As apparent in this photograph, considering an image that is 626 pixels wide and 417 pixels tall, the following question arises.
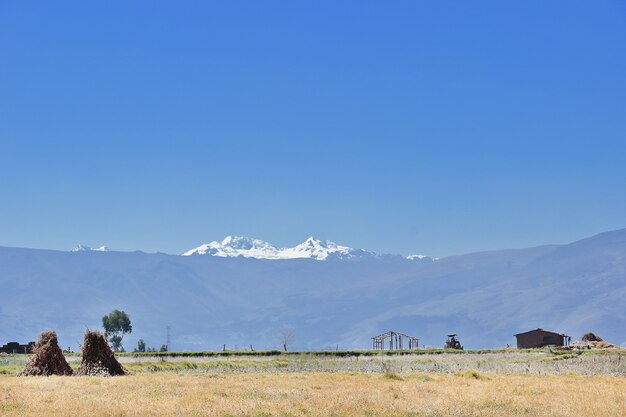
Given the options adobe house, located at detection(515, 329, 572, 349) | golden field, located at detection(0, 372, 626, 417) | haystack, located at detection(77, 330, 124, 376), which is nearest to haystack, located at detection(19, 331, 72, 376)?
haystack, located at detection(77, 330, 124, 376)

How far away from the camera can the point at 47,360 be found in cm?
5647

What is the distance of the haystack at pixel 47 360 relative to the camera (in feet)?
184

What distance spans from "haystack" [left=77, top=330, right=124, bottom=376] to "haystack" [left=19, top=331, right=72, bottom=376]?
1319mm

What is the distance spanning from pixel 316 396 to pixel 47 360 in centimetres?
2295

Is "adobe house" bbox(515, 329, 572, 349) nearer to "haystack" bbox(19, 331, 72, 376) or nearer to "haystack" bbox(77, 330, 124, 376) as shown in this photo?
"haystack" bbox(77, 330, 124, 376)

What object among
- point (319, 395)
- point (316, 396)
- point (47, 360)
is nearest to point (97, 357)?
point (47, 360)

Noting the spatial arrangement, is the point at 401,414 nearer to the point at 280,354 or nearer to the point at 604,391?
the point at 604,391

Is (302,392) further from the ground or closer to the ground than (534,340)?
closer to the ground

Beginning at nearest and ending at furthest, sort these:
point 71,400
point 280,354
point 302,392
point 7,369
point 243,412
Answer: point 243,412
point 71,400
point 302,392
point 7,369
point 280,354

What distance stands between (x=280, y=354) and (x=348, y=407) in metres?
70.6

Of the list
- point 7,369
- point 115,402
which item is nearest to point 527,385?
point 115,402

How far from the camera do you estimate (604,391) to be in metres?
45.0

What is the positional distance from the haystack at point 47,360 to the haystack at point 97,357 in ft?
4.33

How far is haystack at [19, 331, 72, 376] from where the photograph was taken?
56031mm
